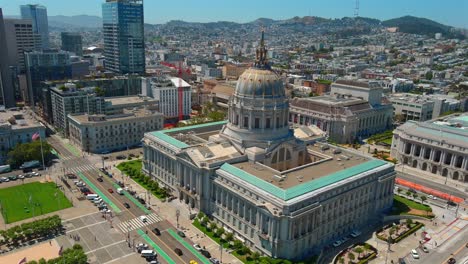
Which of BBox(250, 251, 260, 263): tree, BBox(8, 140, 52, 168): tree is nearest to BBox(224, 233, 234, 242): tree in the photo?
BBox(250, 251, 260, 263): tree

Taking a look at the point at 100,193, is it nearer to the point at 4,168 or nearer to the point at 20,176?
the point at 20,176

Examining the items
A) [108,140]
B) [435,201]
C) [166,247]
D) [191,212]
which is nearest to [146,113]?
[108,140]

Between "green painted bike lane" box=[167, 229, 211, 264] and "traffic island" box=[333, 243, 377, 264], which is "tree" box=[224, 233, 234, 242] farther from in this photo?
"traffic island" box=[333, 243, 377, 264]

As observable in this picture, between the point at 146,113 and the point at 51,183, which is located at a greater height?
the point at 146,113

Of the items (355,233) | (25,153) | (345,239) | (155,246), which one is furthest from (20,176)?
(355,233)

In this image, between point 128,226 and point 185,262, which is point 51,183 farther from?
point 185,262

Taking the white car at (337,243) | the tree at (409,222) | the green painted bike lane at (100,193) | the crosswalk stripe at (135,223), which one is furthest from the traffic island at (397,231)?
the green painted bike lane at (100,193)

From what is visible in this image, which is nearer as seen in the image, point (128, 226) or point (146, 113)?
point (128, 226)
